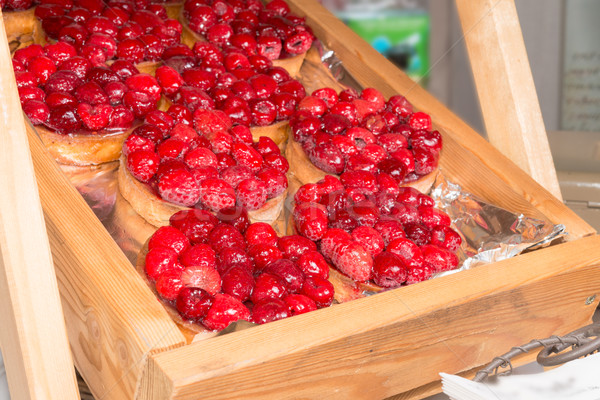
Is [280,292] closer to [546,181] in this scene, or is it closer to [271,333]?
[271,333]

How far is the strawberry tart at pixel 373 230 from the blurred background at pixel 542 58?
0.70ft

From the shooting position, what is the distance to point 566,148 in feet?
6.30

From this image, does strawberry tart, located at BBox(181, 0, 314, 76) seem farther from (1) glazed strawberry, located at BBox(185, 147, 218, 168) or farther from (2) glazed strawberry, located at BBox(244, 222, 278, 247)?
(2) glazed strawberry, located at BBox(244, 222, 278, 247)

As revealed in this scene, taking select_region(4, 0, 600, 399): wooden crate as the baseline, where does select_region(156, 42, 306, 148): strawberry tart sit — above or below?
above

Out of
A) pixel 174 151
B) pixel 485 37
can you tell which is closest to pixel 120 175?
pixel 174 151

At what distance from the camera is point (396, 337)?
0.95m

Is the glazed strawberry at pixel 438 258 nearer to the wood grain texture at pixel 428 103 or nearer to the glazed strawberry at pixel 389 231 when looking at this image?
the glazed strawberry at pixel 389 231

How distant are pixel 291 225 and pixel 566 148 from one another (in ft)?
3.54

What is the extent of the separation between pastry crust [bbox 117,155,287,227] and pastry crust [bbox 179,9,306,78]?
0.51 meters

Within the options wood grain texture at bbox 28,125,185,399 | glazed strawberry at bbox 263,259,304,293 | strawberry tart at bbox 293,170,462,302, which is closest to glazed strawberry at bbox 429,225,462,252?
strawberry tart at bbox 293,170,462,302

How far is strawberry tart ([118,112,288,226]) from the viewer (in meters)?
1.17

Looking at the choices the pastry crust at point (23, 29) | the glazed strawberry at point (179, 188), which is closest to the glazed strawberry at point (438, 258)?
the glazed strawberry at point (179, 188)

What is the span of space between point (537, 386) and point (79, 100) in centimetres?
99

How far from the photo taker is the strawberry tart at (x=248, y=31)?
5.33 ft
